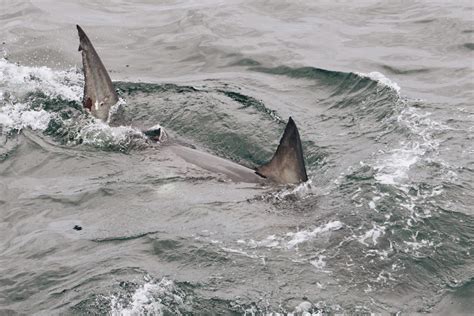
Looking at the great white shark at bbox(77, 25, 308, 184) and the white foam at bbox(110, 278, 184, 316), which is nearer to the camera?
the white foam at bbox(110, 278, 184, 316)

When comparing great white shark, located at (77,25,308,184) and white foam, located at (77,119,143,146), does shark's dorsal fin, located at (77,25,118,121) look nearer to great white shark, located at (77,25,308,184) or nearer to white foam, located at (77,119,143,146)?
great white shark, located at (77,25,308,184)

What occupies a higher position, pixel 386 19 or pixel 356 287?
pixel 386 19

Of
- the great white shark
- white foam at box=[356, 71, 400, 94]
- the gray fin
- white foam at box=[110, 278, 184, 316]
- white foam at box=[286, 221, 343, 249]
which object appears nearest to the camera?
white foam at box=[110, 278, 184, 316]

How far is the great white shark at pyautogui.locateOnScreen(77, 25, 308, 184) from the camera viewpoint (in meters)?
7.21

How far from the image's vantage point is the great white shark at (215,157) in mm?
7205

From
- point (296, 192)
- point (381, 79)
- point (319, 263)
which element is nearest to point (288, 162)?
point (296, 192)

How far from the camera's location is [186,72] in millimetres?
12078

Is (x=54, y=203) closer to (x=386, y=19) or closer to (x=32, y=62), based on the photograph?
(x=32, y=62)

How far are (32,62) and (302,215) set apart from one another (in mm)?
7316

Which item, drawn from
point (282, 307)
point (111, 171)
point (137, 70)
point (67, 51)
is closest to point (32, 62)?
point (67, 51)

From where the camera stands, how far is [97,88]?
929 cm

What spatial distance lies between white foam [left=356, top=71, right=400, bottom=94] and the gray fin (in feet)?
11.4

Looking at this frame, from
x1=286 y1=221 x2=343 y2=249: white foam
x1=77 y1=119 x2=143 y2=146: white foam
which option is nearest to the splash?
x1=77 y1=119 x2=143 y2=146: white foam

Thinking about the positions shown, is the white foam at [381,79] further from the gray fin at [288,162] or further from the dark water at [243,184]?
the gray fin at [288,162]
